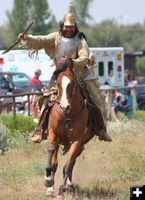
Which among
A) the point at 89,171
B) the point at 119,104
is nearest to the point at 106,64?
the point at 119,104

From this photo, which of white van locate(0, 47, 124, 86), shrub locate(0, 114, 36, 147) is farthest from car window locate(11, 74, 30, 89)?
shrub locate(0, 114, 36, 147)

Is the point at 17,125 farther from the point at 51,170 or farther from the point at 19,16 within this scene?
the point at 19,16

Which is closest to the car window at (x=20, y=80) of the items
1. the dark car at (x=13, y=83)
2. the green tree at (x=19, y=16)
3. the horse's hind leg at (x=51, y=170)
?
the dark car at (x=13, y=83)

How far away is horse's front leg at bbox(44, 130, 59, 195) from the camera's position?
1067 cm

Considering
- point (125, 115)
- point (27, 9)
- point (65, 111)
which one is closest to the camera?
point (65, 111)

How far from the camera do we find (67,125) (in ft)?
35.3

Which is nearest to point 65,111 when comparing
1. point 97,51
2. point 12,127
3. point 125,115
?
point 12,127

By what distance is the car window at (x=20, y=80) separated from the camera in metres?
27.1

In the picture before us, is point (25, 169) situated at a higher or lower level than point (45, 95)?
lower

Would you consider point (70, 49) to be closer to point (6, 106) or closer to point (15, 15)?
point (6, 106)

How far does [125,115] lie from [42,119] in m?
13.0

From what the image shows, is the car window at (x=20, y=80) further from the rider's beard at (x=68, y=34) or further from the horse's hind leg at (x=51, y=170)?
the horse's hind leg at (x=51, y=170)

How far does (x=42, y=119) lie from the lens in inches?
451

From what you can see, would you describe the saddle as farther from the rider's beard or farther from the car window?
the car window
